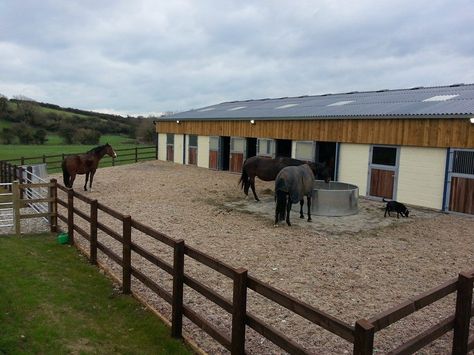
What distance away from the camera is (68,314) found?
14.6ft

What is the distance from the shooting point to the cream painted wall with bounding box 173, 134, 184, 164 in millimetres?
25000

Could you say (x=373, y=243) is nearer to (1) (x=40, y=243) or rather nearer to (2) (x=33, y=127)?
(1) (x=40, y=243)

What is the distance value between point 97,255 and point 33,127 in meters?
48.6

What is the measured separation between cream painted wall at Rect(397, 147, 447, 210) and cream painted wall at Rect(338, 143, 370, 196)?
4.40ft

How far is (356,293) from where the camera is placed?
18.4 ft

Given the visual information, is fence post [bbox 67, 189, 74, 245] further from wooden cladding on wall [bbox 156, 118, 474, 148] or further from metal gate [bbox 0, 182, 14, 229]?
wooden cladding on wall [bbox 156, 118, 474, 148]

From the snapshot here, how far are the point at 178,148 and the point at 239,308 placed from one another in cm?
2247

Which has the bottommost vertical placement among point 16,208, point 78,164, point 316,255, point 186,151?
point 316,255

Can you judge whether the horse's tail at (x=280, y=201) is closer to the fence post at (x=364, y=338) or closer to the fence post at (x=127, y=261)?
the fence post at (x=127, y=261)

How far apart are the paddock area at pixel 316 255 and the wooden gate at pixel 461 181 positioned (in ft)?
1.37

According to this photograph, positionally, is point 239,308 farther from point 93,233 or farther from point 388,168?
point 388,168

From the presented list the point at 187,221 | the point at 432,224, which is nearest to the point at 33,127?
the point at 187,221

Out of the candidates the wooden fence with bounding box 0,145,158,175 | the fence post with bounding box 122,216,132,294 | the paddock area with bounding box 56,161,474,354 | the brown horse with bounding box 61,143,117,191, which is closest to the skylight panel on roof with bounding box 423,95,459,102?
the paddock area with bounding box 56,161,474,354

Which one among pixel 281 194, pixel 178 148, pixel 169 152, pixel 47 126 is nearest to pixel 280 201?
pixel 281 194
